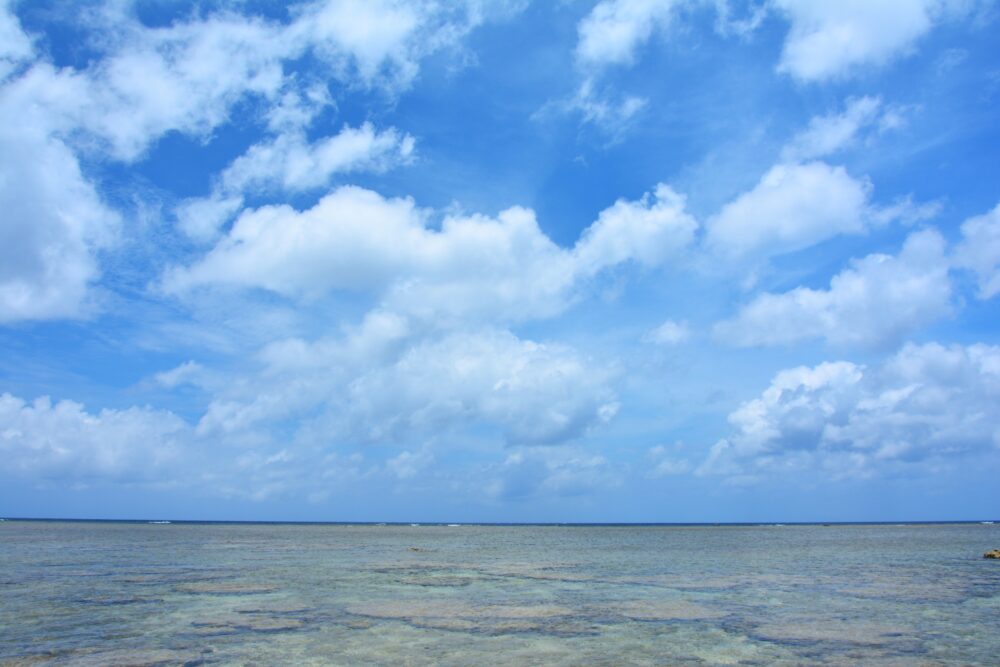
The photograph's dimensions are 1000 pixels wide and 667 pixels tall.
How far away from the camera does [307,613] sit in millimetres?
24391

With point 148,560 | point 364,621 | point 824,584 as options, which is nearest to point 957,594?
point 824,584

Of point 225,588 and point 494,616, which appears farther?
point 225,588

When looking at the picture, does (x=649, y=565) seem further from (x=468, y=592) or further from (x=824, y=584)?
(x=468, y=592)

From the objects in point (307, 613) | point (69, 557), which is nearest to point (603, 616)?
point (307, 613)

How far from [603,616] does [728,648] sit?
6.06 m

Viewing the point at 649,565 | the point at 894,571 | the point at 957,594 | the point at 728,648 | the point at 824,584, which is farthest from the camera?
the point at 649,565

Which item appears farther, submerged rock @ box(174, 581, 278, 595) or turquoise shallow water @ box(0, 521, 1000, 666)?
submerged rock @ box(174, 581, 278, 595)

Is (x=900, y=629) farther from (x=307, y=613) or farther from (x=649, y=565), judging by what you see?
(x=649, y=565)

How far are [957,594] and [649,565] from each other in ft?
69.5

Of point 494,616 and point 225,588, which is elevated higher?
point 494,616

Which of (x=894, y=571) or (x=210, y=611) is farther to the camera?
(x=894, y=571)

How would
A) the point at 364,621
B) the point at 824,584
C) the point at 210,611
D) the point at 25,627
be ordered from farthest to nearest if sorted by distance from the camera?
the point at 824,584
the point at 210,611
the point at 364,621
the point at 25,627

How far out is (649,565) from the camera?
1906 inches

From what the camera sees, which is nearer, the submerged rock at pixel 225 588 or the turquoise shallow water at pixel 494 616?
the turquoise shallow water at pixel 494 616
